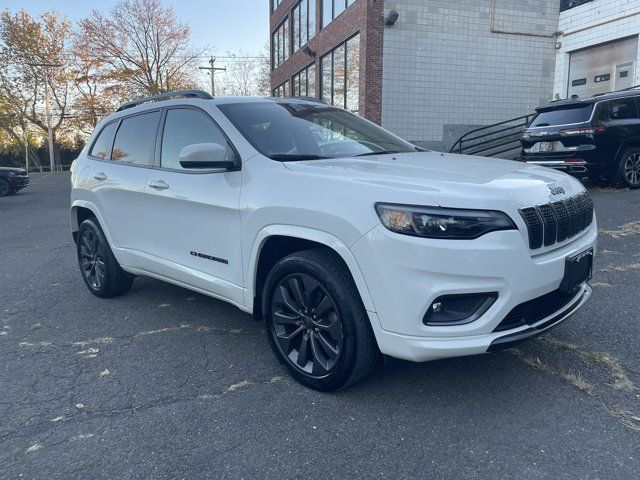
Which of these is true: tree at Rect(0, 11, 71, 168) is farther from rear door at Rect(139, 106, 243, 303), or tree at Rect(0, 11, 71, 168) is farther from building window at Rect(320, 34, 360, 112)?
rear door at Rect(139, 106, 243, 303)

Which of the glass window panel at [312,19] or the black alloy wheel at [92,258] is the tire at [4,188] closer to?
the glass window panel at [312,19]

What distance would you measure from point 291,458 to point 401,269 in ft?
3.37

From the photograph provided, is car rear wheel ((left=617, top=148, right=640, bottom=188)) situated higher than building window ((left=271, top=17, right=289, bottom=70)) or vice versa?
building window ((left=271, top=17, right=289, bottom=70))

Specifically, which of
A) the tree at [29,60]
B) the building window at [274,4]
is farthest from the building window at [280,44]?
the tree at [29,60]

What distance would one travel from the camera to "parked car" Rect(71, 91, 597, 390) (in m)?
2.39

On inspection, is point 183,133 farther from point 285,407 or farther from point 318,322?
point 285,407

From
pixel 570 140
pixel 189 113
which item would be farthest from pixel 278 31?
pixel 189 113

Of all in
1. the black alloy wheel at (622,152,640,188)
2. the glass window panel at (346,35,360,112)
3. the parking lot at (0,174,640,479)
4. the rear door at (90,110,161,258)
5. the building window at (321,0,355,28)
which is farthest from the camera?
the building window at (321,0,355,28)

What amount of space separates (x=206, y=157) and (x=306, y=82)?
21.5 m

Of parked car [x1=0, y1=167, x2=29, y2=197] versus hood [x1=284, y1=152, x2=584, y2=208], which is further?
parked car [x1=0, y1=167, x2=29, y2=197]

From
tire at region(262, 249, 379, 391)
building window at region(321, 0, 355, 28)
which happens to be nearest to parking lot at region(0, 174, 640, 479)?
tire at region(262, 249, 379, 391)

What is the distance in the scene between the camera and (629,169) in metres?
9.34

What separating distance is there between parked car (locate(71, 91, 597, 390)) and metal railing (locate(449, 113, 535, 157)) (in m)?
12.6

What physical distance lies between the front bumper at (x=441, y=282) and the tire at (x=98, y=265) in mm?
3064
